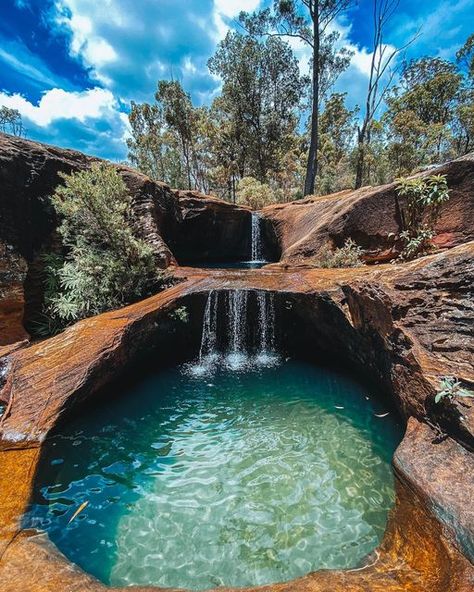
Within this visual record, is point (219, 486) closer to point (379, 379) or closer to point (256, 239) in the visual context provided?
point (379, 379)

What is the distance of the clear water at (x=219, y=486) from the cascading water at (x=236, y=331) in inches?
70.9

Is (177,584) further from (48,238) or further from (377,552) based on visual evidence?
(48,238)

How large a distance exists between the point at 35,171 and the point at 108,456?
281 inches

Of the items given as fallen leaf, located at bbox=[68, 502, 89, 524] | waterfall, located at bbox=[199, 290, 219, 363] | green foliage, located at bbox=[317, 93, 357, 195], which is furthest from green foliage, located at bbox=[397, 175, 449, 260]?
green foliage, located at bbox=[317, 93, 357, 195]

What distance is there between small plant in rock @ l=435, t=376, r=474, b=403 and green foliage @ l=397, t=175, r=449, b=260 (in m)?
4.54

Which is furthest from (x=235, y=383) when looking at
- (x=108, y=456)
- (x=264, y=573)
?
(x=264, y=573)

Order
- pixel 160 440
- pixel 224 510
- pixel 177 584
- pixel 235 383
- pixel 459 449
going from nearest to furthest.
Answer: pixel 177 584
pixel 459 449
pixel 224 510
pixel 160 440
pixel 235 383

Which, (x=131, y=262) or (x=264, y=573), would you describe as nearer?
(x=264, y=573)

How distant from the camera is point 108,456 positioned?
391cm

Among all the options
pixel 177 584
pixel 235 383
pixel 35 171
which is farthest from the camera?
pixel 35 171

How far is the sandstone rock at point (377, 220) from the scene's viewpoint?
788cm

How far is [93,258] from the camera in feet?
23.9

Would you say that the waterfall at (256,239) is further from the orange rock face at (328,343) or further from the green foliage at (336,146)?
the green foliage at (336,146)

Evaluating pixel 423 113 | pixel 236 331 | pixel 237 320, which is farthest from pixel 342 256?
pixel 423 113
